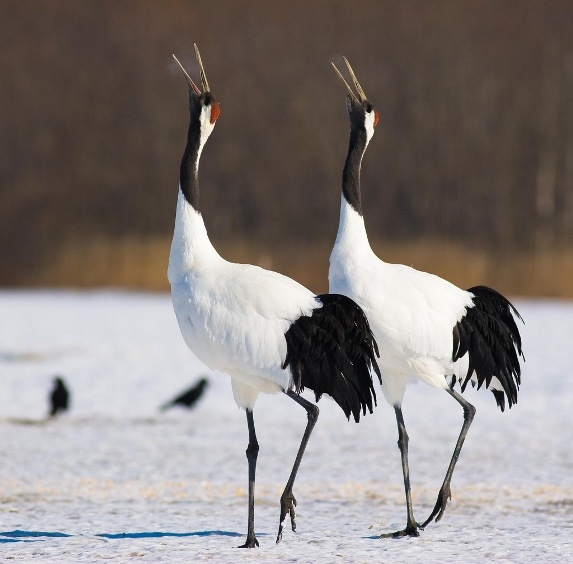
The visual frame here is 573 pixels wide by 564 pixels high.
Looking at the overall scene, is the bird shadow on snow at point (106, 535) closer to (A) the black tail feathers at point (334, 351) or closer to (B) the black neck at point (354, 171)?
(A) the black tail feathers at point (334, 351)

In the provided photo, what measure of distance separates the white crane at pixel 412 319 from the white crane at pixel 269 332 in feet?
0.69

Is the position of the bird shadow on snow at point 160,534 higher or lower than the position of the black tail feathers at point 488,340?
lower

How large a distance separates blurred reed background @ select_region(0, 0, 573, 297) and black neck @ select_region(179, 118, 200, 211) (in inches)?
822

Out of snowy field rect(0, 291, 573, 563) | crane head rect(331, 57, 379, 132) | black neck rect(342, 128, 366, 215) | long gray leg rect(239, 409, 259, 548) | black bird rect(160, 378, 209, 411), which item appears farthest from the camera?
black bird rect(160, 378, 209, 411)

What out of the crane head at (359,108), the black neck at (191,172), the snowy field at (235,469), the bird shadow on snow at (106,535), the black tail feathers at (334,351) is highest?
the crane head at (359,108)

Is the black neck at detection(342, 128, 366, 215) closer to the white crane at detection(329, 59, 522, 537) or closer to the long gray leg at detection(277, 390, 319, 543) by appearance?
the white crane at detection(329, 59, 522, 537)

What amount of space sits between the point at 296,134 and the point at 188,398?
58.3ft

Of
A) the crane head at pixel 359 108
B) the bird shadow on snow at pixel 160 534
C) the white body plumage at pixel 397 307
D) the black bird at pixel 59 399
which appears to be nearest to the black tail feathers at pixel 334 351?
the white body plumage at pixel 397 307

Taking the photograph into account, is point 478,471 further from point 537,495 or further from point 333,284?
point 333,284

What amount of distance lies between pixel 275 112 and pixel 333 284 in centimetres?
2324

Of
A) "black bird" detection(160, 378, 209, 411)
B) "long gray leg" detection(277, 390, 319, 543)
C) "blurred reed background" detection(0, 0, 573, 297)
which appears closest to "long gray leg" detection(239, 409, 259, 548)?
"long gray leg" detection(277, 390, 319, 543)

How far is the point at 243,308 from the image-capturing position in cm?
599

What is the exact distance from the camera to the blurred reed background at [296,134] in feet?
92.8

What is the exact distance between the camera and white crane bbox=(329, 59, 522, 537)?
20.7ft
